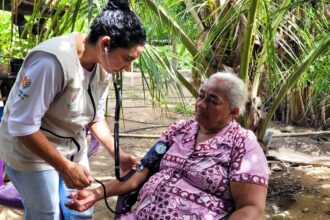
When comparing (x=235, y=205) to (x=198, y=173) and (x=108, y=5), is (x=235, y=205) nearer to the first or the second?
(x=198, y=173)

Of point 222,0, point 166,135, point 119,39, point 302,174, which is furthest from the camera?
point 302,174

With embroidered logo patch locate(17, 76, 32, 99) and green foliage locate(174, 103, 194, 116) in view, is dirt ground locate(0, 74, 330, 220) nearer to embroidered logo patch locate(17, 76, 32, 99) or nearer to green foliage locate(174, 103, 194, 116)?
green foliage locate(174, 103, 194, 116)

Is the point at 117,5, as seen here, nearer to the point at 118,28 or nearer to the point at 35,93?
the point at 118,28

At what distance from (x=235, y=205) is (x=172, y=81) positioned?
81 centimetres

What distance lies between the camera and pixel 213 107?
2.01m

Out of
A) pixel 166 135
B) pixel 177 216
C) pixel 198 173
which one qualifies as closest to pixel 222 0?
pixel 166 135

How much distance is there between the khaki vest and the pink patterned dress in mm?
401

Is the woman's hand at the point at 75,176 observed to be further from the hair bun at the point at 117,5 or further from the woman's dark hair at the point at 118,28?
the hair bun at the point at 117,5

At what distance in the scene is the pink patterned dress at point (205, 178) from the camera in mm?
1844

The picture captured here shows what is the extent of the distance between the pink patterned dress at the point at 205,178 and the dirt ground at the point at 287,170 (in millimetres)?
905

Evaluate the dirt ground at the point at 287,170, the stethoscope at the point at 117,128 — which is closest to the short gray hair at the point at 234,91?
the stethoscope at the point at 117,128

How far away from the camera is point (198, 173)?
6.30 ft

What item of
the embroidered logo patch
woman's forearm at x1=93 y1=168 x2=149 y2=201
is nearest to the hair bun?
the embroidered logo patch

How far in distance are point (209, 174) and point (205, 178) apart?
2cm
